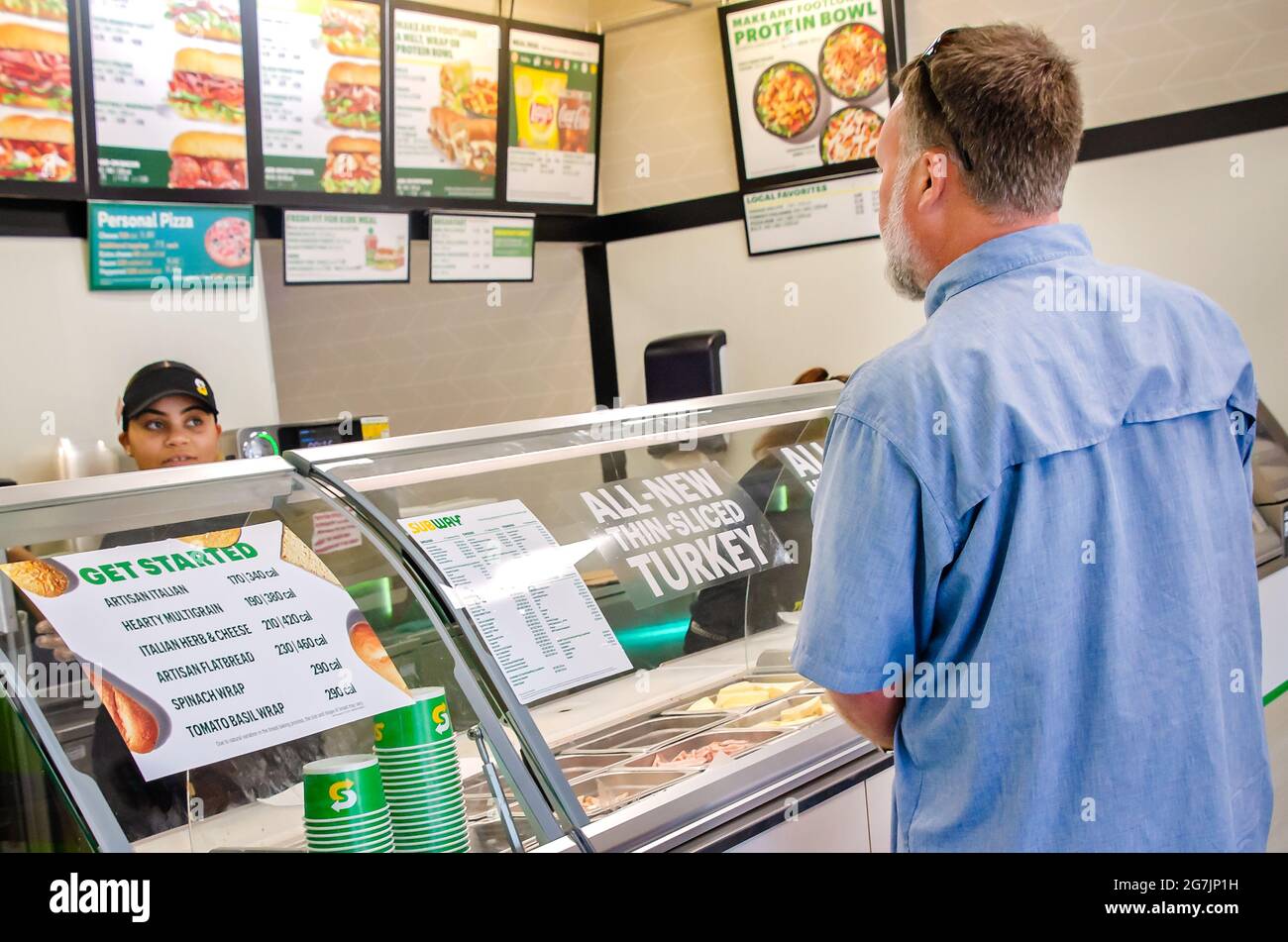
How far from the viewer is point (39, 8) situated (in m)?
3.51

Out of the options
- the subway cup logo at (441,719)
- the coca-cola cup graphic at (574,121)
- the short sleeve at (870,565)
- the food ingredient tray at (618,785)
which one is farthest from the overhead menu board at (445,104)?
the short sleeve at (870,565)

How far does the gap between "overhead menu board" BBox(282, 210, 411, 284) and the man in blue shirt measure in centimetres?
366

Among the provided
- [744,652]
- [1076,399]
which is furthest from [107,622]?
[744,652]

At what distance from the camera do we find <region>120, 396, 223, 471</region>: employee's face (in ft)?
11.0

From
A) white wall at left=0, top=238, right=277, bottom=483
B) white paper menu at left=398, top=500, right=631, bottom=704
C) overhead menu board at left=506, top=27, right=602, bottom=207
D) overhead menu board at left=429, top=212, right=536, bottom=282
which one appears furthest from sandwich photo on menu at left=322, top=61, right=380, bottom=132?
white paper menu at left=398, top=500, right=631, bottom=704

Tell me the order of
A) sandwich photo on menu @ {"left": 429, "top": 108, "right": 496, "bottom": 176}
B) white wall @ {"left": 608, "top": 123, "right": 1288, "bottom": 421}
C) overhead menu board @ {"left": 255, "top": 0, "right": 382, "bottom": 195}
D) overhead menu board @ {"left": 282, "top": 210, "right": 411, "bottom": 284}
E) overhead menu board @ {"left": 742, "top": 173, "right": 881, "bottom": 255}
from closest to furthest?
1. overhead menu board @ {"left": 255, "top": 0, "right": 382, "bottom": 195}
2. white wall @ {"left": 608, "top": 123, "right": 1288, "bottom": 421}
3. overhead menu board @ {"left": 282, "top": 210, "right": 411, "bottom": 284}
4. sandwich photo on menu @ {"left": 429, "top": 108, "right": 496, "bottom": 176}
5. overhead menu board @ {"left": 742, "top": 173, "right": 881, "bottom": 255}

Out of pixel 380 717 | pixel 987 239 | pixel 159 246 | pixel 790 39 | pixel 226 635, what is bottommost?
pixel 380 717

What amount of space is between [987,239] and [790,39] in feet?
14.0

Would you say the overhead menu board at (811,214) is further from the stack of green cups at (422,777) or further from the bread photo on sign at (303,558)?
the stack of green cups at (422,777)

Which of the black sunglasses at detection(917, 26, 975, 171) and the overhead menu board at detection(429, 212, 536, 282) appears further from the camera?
the overhead menu board at detection(429, 212, 536, 282)

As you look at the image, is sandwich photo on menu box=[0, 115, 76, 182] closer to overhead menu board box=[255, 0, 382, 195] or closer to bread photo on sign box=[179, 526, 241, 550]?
overhead menu board box=[255, 0, 382, 195]
